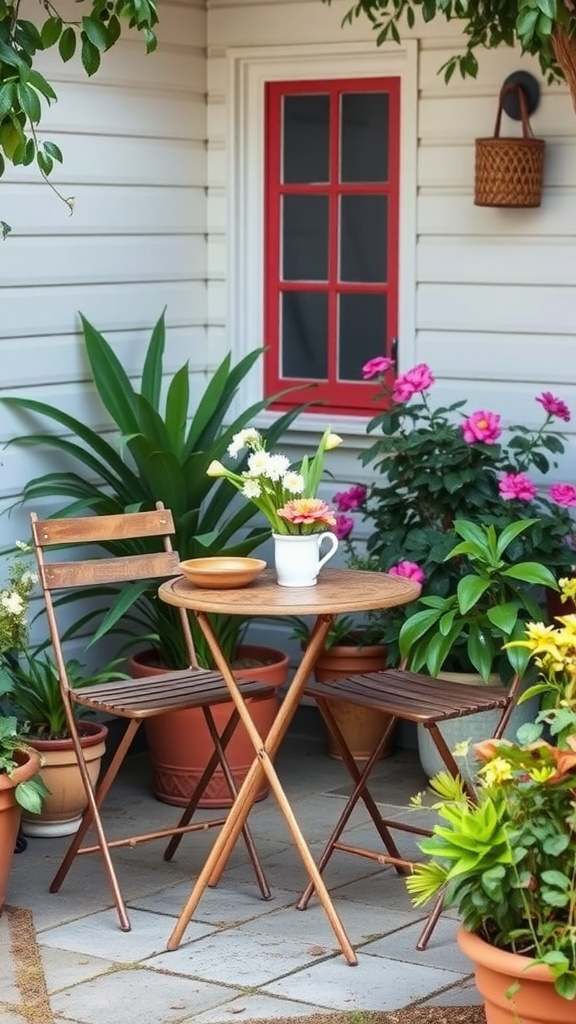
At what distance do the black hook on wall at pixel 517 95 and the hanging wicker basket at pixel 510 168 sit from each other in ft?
0.10

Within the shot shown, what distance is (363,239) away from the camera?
681 centimetres

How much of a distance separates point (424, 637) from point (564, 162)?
6.06 ft

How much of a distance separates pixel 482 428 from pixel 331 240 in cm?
126

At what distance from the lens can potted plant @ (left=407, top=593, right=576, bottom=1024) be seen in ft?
11.6

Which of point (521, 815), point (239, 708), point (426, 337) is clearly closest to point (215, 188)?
point (426, 337)

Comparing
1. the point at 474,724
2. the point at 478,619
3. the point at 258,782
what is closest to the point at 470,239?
the point at 478,619

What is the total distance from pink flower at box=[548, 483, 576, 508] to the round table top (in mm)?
1172

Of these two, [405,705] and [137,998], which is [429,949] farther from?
[137,998]

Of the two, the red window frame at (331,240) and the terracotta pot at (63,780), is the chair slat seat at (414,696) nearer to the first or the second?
the terracotta pot at (63,780)

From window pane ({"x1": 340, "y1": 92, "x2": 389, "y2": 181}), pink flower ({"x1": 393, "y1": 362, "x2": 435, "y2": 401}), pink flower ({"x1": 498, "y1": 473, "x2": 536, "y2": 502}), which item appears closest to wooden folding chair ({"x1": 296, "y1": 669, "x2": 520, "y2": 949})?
pink flower ({"x1": 498, "y1": 473, "x2": 536, "y2": 502})

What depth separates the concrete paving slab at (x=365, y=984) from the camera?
4.23m

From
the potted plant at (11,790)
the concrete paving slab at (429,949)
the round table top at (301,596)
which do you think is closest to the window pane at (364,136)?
the round table top at (301,596)

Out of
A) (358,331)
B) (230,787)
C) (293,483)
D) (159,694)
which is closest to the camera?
(293,483)

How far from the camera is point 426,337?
21.7ft
